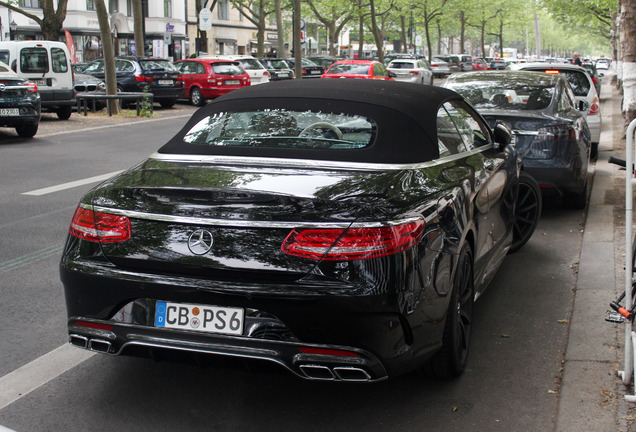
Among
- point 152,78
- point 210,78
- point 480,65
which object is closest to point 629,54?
point 152,78

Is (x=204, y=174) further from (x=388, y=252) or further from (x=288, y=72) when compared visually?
(x=288, y=72)

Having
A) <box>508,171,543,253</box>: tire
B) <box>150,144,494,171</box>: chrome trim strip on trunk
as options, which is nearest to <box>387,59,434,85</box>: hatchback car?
<box>508,171,543,253</box>: tire

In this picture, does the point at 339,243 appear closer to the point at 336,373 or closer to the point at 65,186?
the point at 336,373

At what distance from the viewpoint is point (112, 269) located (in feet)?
12.5

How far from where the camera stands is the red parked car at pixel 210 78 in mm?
28656

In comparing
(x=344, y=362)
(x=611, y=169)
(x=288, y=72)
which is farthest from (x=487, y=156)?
(x=288, y=72)

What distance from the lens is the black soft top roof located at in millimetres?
4410

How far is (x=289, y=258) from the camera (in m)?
3.56

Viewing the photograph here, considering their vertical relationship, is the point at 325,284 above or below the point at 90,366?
above

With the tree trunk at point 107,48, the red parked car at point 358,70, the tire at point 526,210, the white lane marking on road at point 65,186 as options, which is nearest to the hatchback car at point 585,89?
the tire at point 526,210

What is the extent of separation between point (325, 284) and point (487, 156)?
2.56 m

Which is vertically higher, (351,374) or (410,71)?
(410,71)

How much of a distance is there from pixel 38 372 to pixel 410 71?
36.0m

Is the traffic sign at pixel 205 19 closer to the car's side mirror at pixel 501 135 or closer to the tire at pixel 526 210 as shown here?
the tire at pixel 526 210
